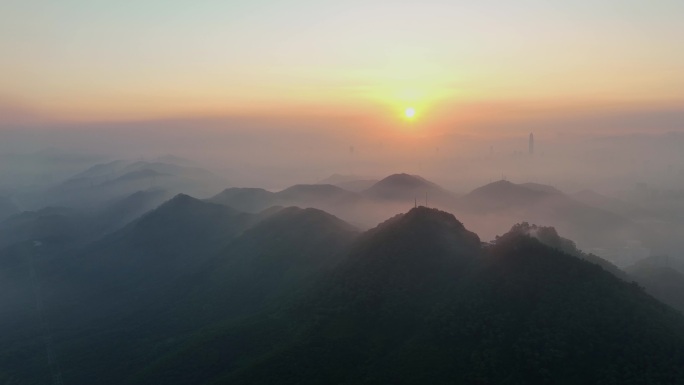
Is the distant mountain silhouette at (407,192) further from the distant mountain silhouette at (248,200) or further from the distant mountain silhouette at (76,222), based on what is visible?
the distant mountain silhouette at (76,222)

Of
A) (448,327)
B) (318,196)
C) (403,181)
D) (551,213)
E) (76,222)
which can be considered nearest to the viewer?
(448,327)

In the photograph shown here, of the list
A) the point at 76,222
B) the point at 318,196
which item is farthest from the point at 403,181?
the point at 76,222

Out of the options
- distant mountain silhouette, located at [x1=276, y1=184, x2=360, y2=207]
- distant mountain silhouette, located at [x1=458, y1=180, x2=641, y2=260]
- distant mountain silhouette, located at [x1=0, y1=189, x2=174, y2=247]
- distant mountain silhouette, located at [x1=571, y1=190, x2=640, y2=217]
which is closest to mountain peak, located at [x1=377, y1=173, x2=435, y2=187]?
distant mountain silhouette, located at [x1=276, y1=184, x2=360, y2=207]

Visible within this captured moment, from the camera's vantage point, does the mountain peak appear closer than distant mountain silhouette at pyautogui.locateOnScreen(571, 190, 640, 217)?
Yes

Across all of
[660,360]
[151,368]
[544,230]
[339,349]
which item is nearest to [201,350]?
[151,368]

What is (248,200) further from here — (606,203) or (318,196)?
(606,203)

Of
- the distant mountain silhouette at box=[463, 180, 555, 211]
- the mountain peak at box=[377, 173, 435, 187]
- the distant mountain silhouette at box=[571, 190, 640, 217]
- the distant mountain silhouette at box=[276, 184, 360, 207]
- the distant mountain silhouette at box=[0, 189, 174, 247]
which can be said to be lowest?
the distant mountain silhouette at box=[571, 190, 640, 217]

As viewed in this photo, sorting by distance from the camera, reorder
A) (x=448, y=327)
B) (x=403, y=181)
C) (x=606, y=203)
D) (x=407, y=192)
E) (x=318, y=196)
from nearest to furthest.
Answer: (x=448, y=327) → (x=318, y=196) → (x=407, y=192) → (x=403, y=181) → (x=606, y=203)

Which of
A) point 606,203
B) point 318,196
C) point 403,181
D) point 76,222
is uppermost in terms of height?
point 403,181

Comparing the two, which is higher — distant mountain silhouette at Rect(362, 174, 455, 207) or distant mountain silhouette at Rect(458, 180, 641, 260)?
distant mountain silhouette at Rect(362, 174, 455, 207)

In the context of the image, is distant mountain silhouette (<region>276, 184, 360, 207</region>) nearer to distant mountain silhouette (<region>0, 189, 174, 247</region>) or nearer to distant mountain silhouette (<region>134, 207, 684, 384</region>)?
distant mountain silhouette (<region>0, 189, 174, 247</region>)

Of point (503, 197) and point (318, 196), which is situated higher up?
point (318, 196)
